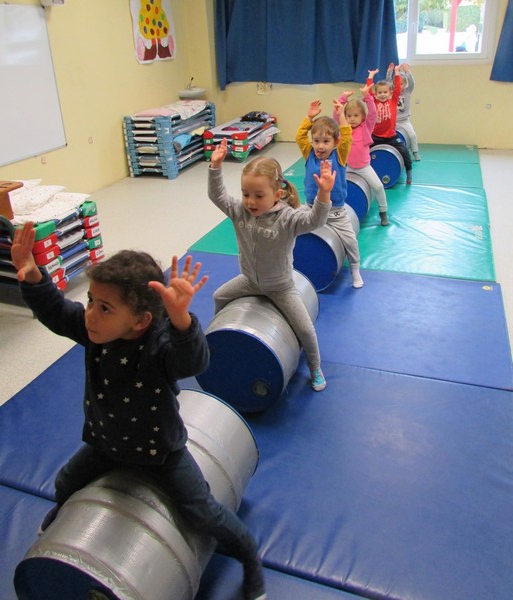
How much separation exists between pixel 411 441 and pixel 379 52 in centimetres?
605

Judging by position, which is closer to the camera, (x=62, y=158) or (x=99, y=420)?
(x=99, y=420)

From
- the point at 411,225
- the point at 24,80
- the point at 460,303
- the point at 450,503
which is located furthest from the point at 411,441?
the point at 24,80

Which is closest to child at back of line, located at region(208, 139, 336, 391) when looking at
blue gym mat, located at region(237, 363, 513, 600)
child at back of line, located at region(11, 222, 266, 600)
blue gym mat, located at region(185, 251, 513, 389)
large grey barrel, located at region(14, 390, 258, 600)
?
blue gym mat, located at region(237, 363, 513, 600)

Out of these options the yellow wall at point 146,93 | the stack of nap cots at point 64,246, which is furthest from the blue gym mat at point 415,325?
the yellow wall at point 146,93

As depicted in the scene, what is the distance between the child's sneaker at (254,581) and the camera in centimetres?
167

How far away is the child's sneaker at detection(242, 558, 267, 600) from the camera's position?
1674mm

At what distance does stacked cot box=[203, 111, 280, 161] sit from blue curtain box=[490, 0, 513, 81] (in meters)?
2.97

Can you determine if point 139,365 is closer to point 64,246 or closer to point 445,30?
point 64,246

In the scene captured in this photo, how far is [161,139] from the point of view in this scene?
20.5 ft

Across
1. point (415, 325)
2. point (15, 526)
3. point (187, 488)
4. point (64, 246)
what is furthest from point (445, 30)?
point (15, 526)

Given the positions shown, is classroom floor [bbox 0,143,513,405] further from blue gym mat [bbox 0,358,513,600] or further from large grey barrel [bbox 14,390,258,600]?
large grey barrel [bbox 14,390,258,600]

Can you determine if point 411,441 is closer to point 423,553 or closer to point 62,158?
point 423,553

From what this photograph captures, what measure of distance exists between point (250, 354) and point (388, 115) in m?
3.93

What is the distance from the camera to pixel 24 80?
482 cm
